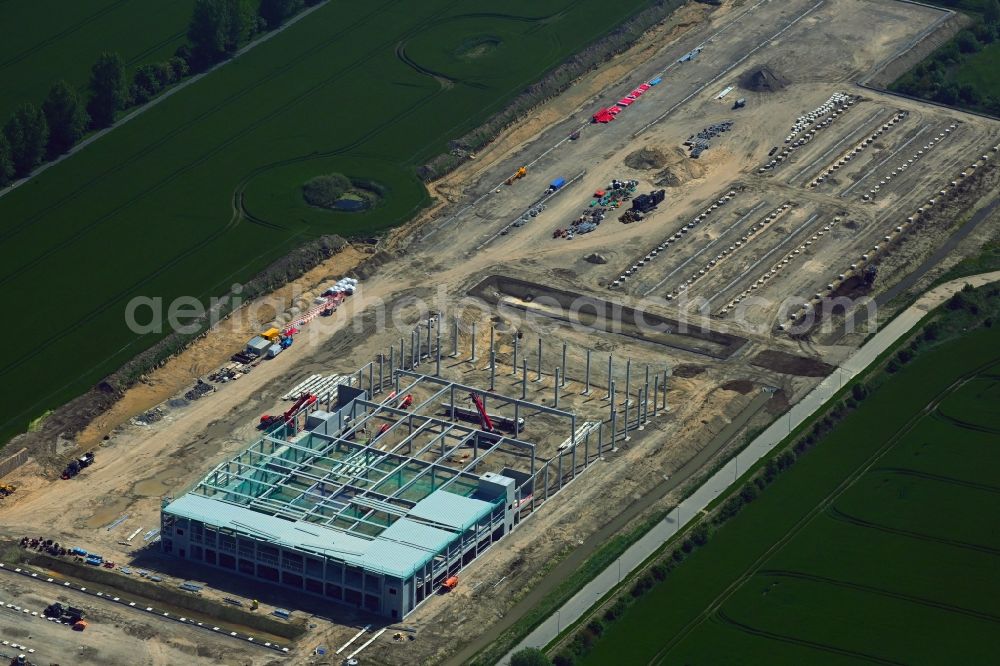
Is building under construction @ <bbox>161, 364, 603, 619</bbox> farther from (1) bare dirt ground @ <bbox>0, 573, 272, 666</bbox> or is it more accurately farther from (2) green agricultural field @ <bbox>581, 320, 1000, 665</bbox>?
(2) green agricultural field @ <bbox>581, 320, 1000, 665</bbox>

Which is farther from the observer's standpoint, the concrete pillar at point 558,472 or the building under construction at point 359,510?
the concrete pillar at point 558,472

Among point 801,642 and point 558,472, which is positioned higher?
point 558,472

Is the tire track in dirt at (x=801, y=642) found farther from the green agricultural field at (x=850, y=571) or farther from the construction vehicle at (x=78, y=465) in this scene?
the construction vehicle at (x=78, y=465)

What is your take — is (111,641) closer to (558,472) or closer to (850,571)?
(558,472)

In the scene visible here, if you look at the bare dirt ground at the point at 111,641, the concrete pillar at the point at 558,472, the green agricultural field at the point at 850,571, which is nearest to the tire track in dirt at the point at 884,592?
the green agricultural field at the point at 850,571

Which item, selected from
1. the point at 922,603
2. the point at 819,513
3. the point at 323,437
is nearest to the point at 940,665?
the point at 922,603

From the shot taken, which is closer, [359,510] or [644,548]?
[644,548]

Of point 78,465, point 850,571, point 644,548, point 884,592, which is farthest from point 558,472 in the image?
point 78,465
